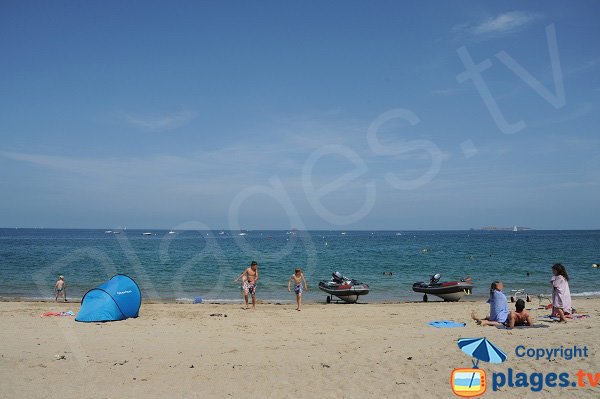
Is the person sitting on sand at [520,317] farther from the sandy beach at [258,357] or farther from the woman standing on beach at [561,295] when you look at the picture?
the woman standing on beach at [561,295]

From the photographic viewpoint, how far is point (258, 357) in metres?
8.79

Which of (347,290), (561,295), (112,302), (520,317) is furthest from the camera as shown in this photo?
(347,290)

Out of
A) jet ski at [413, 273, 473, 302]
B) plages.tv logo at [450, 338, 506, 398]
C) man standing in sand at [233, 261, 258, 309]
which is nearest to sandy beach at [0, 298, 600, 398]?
plages.tv logo at [450, 338, 506, 398]

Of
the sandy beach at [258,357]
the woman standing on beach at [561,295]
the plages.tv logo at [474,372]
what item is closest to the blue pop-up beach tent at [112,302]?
the sandy beach at [258,357]

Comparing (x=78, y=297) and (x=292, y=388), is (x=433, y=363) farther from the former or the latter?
(x=78, y=297)

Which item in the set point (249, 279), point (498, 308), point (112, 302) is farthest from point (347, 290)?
point (112, 302)

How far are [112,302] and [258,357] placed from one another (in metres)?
6.29

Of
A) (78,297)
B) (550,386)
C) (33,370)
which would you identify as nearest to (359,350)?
(550,386)

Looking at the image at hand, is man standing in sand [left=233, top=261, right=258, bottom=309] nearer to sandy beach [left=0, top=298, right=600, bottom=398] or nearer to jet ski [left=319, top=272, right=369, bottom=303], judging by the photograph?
sandy beach [left=0, top=298, right=600, bottom=398]

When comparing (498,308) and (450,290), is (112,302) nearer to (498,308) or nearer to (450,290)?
(498,308)

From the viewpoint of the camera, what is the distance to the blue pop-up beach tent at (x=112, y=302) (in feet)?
41.9

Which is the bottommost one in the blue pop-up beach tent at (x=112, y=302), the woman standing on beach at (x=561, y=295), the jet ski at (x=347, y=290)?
the jet ski at (x=347, y=290)

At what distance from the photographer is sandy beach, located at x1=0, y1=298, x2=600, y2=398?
7.05 meters

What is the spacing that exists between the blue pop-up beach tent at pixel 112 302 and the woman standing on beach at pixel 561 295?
11757mm
